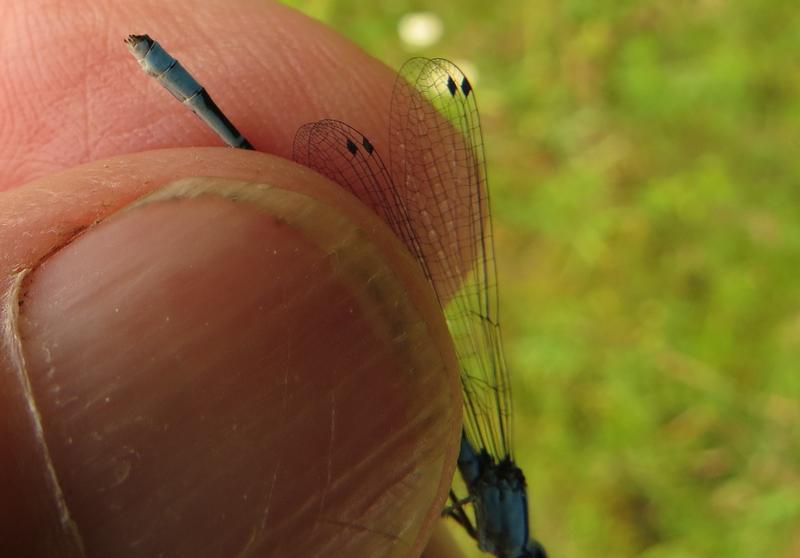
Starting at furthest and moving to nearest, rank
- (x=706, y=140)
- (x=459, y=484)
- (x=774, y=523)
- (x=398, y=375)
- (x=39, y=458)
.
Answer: (x=706, y=140), (x=774, y=523), (x=459, y=484), (x=398, y=375), (x=39, y=458)

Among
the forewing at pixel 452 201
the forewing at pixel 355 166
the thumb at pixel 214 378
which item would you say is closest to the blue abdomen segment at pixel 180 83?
the forewing at pixel 355 166

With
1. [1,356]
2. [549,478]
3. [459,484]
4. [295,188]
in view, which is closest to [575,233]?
[549,478]

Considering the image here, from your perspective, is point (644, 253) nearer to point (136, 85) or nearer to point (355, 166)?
point (355, 166)

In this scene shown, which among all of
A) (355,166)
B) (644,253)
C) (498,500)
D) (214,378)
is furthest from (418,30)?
(214,378)

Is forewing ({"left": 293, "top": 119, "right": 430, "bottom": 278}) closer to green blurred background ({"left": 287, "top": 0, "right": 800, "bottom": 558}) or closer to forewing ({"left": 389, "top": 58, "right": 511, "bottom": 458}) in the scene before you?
forewing ({"left": 389, "top": 58, "right": 511, "bottom": 458})

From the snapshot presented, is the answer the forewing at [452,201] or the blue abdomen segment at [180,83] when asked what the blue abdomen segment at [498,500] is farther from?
the blue abdomen segment at [180,83]

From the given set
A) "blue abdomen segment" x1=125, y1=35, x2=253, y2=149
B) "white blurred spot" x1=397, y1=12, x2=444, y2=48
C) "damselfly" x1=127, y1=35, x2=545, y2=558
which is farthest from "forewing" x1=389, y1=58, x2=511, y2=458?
"white blurred spot" x1=397, y1=12, x2=444, y2=48

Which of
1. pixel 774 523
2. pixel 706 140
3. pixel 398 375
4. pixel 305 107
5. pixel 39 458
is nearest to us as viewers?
pixel 39 458

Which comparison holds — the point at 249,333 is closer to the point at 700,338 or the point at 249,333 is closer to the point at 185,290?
the point at 185,290
